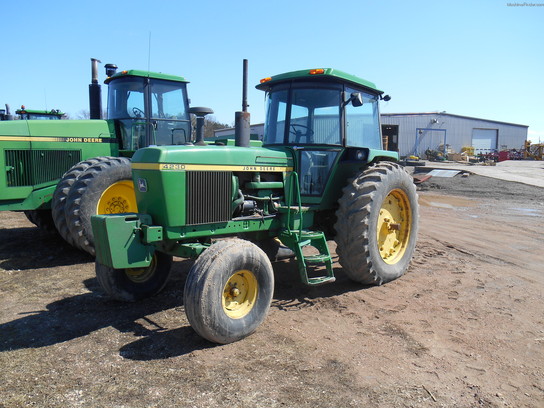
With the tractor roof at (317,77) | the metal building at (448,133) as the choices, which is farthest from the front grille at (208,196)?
the metal building at (448,133)

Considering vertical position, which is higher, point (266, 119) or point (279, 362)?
point (266, 119)

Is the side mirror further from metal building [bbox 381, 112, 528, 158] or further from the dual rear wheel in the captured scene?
metal building [bbox 381, 112, 528, 158]

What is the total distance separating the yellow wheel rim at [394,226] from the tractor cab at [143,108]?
3.78m

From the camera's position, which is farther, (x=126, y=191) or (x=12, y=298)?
Result: (x=126, y=191)

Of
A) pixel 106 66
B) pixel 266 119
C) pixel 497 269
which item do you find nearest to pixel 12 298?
pixel 266 119

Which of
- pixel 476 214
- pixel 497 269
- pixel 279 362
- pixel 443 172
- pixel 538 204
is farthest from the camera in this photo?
pixel 443 172

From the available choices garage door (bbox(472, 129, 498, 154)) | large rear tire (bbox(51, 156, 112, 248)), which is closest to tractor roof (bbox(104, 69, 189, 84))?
large rear tire (bbox(51, 156, 112, 248))

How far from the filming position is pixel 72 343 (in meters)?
3.63

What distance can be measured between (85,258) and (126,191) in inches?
44.7

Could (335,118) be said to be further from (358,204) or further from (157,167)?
(157,167)

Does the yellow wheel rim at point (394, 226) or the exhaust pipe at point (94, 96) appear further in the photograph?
the exhaust pipe at point (94, 96)

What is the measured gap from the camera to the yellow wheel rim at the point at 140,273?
4520mm

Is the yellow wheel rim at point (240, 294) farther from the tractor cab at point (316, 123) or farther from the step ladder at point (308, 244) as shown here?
the tractor cab at point (316, 123)

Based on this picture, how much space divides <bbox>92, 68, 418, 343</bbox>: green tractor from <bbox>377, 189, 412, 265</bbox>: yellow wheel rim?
0.04 feet
